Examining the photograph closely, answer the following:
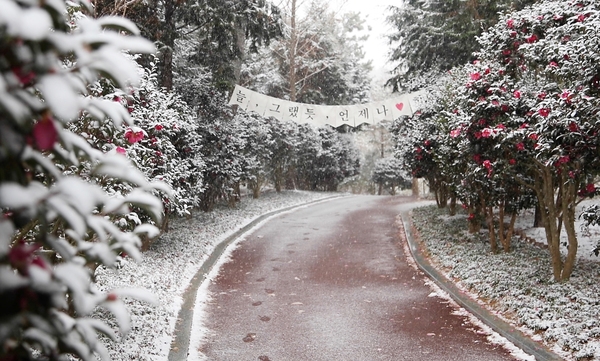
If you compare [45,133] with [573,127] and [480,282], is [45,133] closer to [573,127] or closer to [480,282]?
[573,127]

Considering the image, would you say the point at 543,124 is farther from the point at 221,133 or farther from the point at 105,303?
the point at 221,133

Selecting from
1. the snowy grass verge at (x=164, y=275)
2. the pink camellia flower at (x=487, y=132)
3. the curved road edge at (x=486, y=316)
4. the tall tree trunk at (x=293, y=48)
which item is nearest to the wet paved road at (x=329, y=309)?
the curved road edge at (x=486, y=316)

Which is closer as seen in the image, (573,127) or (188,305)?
(573,127)

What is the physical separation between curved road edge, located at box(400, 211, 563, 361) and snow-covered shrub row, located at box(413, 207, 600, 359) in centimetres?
11

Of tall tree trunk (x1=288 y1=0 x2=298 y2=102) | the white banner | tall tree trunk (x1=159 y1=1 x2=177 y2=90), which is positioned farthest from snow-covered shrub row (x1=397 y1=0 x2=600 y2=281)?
tall tree trunk (x1=288 y1=0 x2=298 y2=102)

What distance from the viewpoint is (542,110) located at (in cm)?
482

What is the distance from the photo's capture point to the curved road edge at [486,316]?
14.0 ft

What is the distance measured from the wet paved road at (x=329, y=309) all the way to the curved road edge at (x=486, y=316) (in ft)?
0.66

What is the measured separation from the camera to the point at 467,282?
6.47 m

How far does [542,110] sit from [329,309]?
3.42m

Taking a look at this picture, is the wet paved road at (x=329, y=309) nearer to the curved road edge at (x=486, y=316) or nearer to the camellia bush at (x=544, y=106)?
the curved road edge at (x=486, y=316)

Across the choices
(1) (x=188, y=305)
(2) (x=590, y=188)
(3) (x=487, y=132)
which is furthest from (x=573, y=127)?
(1) (x=188, y=305)

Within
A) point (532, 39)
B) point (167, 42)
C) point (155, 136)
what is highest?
point (167, 42)

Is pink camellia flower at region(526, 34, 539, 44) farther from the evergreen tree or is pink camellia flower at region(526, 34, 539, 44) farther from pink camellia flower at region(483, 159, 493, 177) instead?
the evergreen tree
